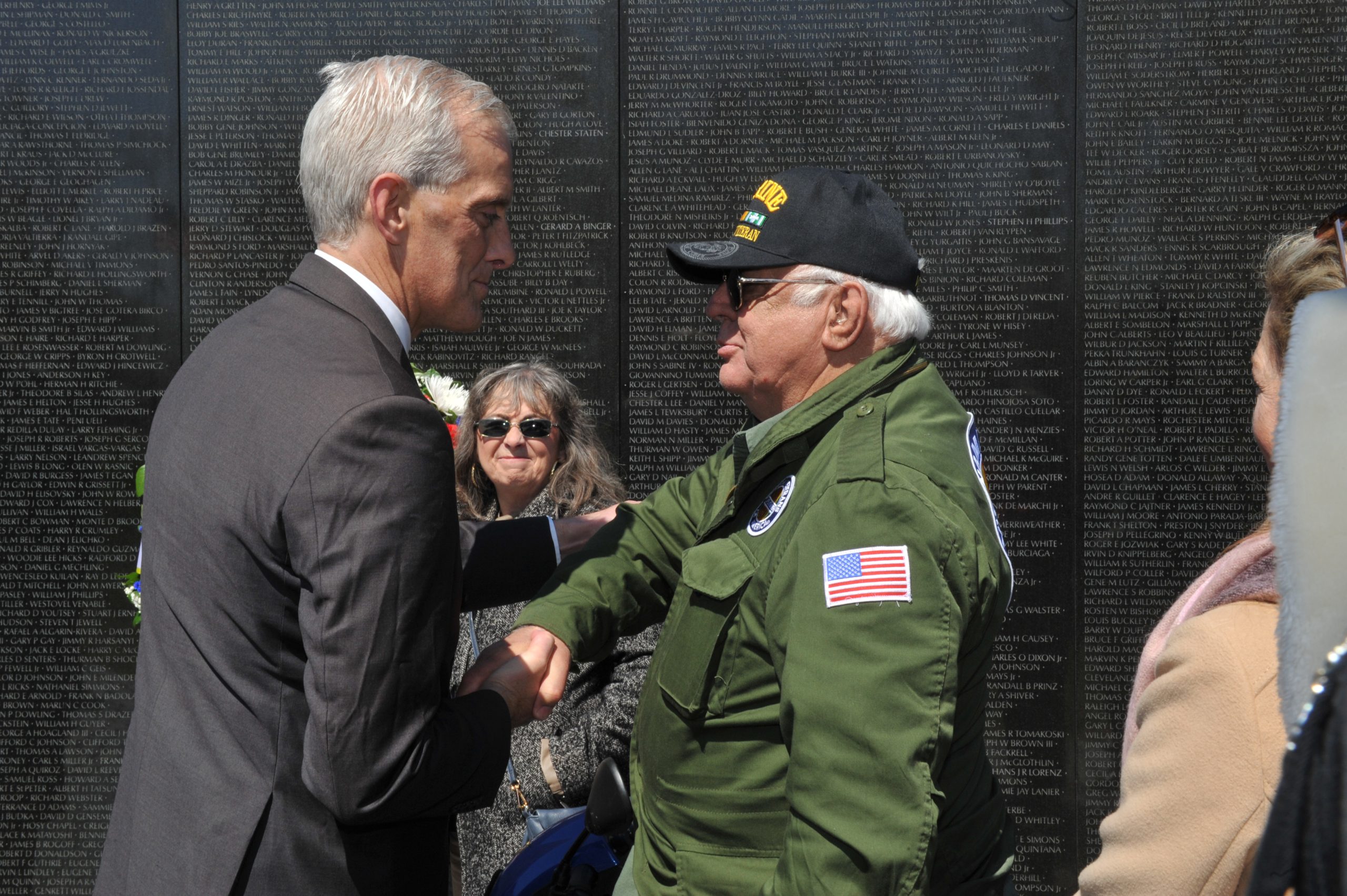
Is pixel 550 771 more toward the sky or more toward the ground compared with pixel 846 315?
more toward the ground

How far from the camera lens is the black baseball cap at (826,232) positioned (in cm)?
191

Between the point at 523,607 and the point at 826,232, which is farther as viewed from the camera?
the point at 523,607

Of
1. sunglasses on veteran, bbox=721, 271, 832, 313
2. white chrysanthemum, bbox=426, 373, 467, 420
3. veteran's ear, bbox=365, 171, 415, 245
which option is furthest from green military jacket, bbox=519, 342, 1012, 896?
white chrysanthemum, bbox=426, 373, 467, 420

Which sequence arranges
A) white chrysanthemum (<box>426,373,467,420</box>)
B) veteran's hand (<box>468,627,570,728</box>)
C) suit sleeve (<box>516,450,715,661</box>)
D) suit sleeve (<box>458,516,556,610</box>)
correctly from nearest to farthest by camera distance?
veteran's hand (<box>468,627,570,728</box>)
suit sleeve (<box>516,450,715,661</box>)
suit sleeve (<box>458,516,556,610</box>)
white chrysanthemum (<box>426,373,467,420</box>)

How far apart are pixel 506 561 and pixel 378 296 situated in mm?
705

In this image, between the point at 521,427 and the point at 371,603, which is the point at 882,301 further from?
the point at 521,427

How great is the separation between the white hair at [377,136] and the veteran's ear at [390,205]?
1 cm

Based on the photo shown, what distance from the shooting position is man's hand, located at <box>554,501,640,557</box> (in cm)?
231

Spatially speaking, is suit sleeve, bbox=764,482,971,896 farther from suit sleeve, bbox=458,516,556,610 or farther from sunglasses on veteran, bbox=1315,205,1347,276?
suit sleeve, bbox=458,516,556,610

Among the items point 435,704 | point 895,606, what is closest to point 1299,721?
point 895,606

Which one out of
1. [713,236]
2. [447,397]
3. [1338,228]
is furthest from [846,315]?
[713,236]

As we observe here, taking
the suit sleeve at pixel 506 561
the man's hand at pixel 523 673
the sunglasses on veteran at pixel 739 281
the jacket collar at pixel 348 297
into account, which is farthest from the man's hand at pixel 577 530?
the jacket collar at pixel 348 297

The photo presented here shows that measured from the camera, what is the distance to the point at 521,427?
3627mm

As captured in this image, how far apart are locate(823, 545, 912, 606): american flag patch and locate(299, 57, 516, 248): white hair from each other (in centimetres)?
86
